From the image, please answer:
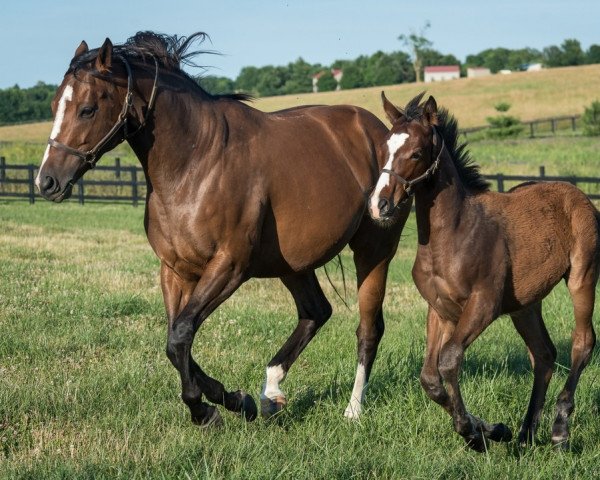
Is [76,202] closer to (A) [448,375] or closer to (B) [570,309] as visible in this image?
(B) [570,309]

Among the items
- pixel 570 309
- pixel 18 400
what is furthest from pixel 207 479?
pixel 570 309

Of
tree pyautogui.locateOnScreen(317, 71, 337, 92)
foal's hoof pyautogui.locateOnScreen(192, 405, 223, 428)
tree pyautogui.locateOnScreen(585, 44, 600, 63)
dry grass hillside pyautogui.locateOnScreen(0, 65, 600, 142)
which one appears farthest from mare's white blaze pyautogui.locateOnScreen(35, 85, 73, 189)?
tree pyautogui.locateOnScreen(585, 44, 600, 63)

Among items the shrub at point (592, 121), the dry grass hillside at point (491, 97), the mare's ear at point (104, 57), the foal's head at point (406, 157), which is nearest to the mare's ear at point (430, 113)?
the foal's head at point (406, 157)

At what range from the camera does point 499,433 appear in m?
5.54

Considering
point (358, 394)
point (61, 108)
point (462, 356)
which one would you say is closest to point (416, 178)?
point (462, 356)

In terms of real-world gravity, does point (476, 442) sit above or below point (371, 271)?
below

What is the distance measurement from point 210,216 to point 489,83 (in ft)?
282

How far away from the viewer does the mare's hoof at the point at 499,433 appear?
5.52 meters

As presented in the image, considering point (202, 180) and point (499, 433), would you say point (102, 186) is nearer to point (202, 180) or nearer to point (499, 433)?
point (202, 180)

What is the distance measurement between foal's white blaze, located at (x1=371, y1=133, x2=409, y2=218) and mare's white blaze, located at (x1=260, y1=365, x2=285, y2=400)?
6.25 feet

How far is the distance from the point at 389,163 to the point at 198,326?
158 centimetres

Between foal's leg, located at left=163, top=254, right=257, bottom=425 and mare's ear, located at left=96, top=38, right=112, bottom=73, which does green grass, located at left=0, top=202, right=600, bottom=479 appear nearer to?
foal's leg, located at left=163, top=254, right=257, bottom=425

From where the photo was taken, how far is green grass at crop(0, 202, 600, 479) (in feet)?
16.0

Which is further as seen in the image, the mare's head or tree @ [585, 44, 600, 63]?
tree @ [585, 44, 600, 63]
